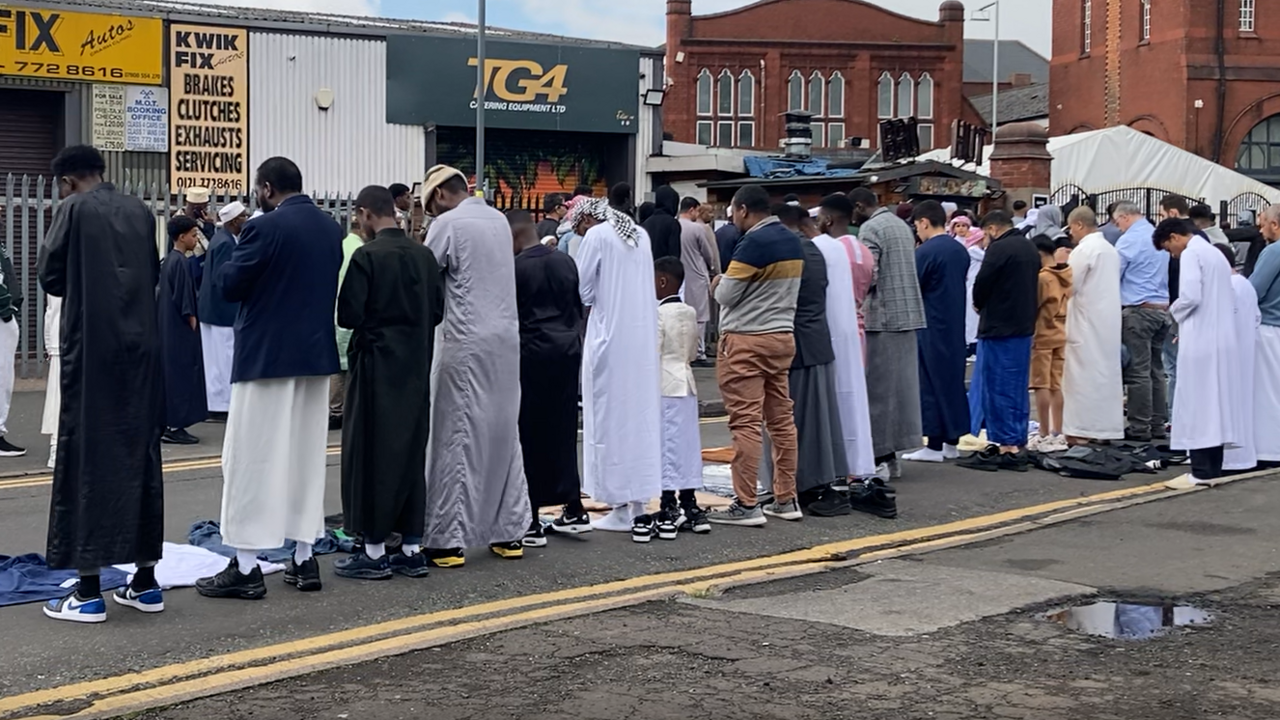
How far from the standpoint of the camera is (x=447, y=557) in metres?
8.06

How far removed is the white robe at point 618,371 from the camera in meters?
8.91

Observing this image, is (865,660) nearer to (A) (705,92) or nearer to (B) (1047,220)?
(B) (1047,220)

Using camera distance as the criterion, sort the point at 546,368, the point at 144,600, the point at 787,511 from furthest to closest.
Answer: the point at 787,511 → the point at 546,368 → the point at 144,600

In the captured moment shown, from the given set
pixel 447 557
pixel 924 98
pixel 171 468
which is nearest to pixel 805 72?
pixel 924 98

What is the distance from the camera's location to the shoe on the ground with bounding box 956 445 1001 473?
39.9ft

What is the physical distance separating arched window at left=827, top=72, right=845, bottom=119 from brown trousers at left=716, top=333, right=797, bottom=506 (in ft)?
166

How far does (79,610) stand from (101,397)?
3.03ft

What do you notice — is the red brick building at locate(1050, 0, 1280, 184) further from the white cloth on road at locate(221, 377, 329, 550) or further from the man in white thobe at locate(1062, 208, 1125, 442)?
the white cloth on road at locate(221, 377, 329, 550)

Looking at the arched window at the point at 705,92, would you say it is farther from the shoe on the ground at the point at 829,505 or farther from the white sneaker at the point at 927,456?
the shoe on the ground at the point at 829,505

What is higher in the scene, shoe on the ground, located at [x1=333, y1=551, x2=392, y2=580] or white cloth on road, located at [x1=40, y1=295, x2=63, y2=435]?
white cloth on road, located at [x1=40, y1=295, x2=63, y2=435]

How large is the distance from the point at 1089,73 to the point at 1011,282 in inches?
1774

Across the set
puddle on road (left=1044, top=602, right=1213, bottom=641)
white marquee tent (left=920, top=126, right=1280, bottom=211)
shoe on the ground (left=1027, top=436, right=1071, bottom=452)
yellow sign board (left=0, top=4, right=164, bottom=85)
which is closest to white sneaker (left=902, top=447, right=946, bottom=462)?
shoe on the ground (left=1027, top=436, right=1071, bottom=452)

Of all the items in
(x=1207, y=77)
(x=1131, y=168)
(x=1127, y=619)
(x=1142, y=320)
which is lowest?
(x=1127, y=619)

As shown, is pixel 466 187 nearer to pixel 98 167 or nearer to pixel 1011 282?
pixel 98 167
